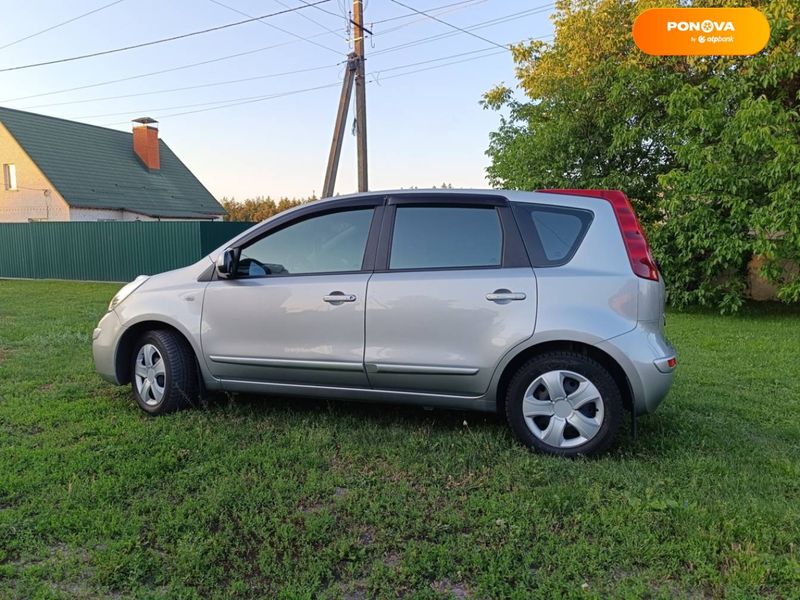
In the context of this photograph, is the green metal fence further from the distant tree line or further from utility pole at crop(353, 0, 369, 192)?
the distant tree line

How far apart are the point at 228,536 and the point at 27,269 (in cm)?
2034

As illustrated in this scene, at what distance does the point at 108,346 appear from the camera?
15.3ft

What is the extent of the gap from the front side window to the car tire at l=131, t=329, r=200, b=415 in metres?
0.77

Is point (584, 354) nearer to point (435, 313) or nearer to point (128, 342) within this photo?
point (435, 313)

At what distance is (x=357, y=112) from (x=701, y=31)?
6.91 m

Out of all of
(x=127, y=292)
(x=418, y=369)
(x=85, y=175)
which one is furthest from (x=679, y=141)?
(x=85, y=175)

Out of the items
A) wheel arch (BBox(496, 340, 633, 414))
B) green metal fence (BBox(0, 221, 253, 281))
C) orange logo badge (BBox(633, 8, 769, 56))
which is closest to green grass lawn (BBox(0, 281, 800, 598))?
wheel arch (BBox(496, 340, 633, 414))

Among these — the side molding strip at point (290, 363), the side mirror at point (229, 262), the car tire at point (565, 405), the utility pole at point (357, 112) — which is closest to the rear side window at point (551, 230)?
the car tire at point (565, 405)

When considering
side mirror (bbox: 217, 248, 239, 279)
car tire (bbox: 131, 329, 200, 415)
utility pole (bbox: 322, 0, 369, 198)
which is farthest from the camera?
utility pole (bbox: 322, 0, 369, 198)

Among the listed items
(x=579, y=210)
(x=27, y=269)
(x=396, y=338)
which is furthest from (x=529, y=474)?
(x=27, y=269)

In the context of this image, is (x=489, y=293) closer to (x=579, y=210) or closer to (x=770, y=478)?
(x=579, y=210)

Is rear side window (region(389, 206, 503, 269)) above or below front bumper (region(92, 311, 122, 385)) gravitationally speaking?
above

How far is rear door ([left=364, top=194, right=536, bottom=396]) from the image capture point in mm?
3695

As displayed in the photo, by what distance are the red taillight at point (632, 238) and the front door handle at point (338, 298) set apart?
5.13 feet
